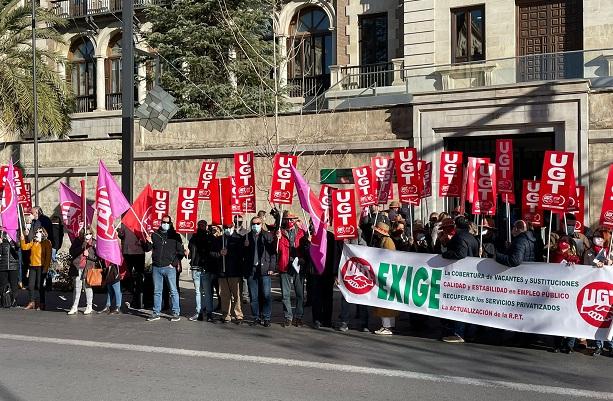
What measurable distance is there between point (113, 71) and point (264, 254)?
26788 millimetres

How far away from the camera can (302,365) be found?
9.91m

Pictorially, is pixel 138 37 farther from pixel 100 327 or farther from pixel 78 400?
pixel 78 400

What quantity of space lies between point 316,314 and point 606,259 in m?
4.62

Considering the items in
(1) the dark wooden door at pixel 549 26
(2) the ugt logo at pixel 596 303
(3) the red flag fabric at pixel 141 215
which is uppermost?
(1) the dark wooden door at pixel 549 26

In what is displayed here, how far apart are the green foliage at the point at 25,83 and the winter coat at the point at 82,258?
1161cm

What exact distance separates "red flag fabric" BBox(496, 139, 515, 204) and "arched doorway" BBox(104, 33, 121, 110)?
1031 inches

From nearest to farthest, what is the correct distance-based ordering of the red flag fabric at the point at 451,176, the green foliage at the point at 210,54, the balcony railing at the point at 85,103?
the red flag fabric at the point at 451,176 → the green foliage at the point at 210,54 → the balcony railing at the point at 85,103

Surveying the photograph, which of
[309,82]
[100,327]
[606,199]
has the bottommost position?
[100,327]

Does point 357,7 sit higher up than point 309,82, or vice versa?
point 357,7

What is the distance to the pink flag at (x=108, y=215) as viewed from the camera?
574 inches

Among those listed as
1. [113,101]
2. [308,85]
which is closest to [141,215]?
[308,85]

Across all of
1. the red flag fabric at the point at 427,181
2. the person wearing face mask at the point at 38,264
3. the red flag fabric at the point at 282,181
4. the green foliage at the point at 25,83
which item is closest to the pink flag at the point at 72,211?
the person wearing face mask at the point at 38,264

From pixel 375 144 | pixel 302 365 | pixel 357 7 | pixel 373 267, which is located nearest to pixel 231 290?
pixel 373 267

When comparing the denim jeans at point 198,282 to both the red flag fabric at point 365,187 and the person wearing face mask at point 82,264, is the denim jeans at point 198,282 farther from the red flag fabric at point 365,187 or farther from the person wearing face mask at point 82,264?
the red flag fabric at point 365,187
